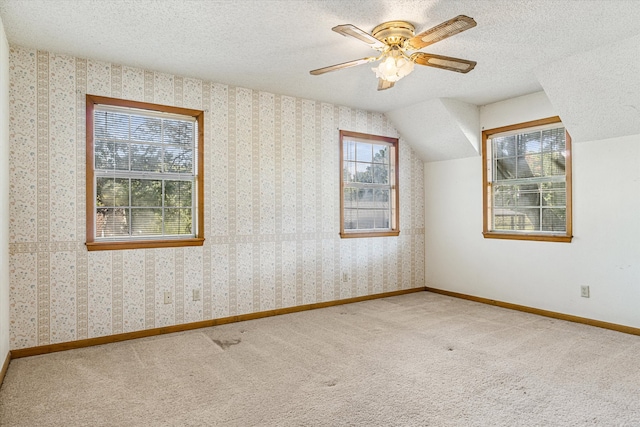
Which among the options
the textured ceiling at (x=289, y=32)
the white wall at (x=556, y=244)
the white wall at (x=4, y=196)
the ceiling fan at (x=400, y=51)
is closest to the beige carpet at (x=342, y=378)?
the white wall at (x=4, y=196)

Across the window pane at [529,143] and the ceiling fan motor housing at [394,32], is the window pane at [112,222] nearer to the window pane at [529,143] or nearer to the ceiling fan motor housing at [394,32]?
the ceiling fan motor housing at [394,32]

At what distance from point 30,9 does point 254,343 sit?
3.07 metres

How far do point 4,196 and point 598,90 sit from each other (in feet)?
17.0

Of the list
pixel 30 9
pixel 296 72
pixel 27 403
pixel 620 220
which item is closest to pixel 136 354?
pixel 27 403

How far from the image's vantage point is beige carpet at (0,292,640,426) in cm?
229

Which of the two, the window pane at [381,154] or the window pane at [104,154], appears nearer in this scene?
the window pane at [104,154]

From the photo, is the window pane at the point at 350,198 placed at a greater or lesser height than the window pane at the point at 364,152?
lesser

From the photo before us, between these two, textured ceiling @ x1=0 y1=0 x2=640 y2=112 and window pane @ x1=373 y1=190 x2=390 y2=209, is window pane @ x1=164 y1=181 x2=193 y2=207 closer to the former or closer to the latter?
textured ceiling @ x1=0 y1=0 x2=640 y2=112

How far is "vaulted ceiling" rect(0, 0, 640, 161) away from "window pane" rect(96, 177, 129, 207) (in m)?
1.12

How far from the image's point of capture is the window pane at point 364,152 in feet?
17.8

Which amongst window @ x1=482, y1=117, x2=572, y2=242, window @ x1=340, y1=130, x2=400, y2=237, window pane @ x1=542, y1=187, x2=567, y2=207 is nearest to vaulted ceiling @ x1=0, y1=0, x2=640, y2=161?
window @ x1=482, y1=117, x2=572, y2=242

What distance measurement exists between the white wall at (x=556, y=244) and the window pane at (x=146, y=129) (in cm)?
385

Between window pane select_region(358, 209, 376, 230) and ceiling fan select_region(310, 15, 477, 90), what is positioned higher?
ceiling fan select_region(310, 15, 477, 90)

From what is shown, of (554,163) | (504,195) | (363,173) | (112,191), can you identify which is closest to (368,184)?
(363,173)
